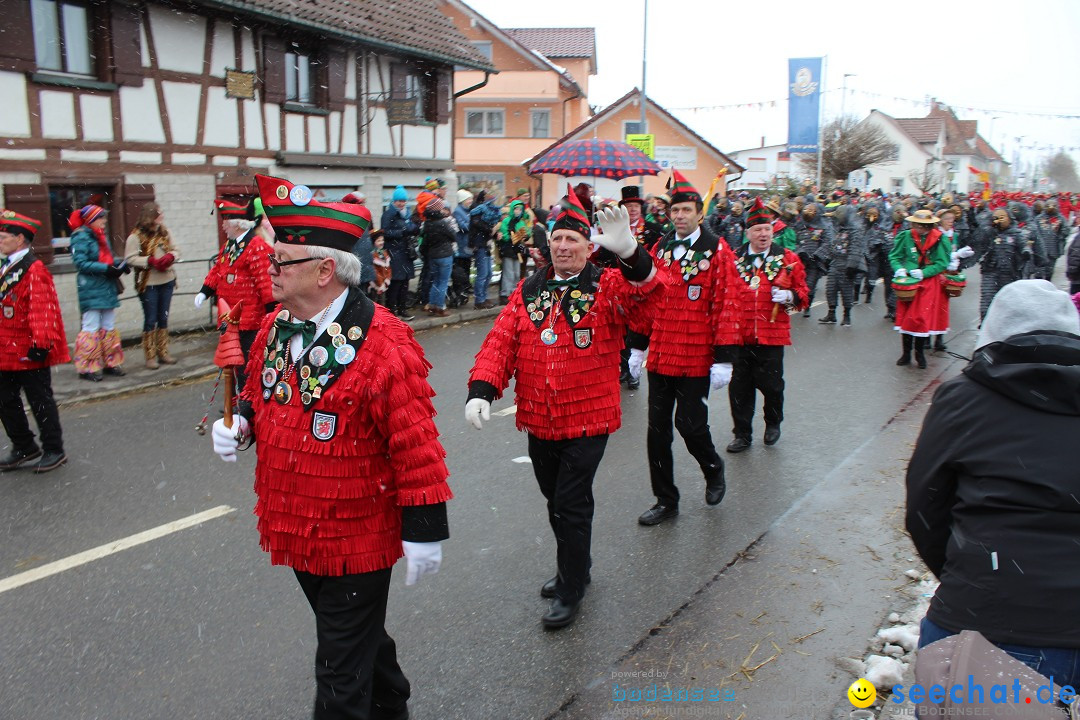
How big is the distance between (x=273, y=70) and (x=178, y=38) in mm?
1865

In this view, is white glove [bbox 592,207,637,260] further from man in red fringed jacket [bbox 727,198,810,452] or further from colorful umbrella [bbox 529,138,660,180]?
colorful umbrella [bbox 529,138,660,180]

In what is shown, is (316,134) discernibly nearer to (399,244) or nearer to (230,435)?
(399,244)

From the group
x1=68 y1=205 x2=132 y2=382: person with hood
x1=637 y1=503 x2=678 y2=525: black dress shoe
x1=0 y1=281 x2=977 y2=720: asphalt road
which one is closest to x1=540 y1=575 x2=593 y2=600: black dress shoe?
x1=0 y1=281 x2=977 y2=720: asphalt road

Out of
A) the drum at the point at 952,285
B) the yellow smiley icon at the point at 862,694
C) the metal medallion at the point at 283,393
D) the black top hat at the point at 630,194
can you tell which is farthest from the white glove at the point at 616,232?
the drum at the point at 952,285

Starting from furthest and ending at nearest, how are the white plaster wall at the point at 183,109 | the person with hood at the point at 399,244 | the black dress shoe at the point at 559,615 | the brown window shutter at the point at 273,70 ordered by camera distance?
the brown window shutter at the point at 273,70, the person with hood at the point at 399,244, the white plaster wall at the point at 183,109, the black dress shoe at the point at 559,615

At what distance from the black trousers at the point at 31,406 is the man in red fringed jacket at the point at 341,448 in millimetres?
4399

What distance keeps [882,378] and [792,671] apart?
23.0ft

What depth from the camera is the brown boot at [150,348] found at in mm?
10109

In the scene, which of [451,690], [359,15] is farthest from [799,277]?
[359,15]

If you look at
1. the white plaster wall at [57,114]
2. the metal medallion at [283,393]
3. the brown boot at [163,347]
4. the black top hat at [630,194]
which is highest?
the white plaster wall at [57,114]

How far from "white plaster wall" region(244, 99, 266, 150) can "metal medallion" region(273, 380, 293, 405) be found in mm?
12751

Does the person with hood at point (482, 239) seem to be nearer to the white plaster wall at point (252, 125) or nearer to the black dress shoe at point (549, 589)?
the white plaster wall at point (252, 125)

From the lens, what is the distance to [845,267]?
14141mm

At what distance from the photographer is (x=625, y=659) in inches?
154
